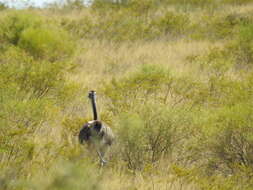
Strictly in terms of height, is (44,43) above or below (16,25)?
below

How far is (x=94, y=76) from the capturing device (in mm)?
13312

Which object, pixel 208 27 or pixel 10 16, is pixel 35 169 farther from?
pixel 208 27

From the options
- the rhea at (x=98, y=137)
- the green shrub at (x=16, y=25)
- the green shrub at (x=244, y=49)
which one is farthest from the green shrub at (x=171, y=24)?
the rhea at (x=98, y=137)

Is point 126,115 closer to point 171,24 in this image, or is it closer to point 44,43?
point 44,43

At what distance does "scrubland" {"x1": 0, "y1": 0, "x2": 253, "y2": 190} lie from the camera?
591 centimetres

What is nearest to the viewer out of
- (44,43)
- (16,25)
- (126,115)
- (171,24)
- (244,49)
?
(126,115)

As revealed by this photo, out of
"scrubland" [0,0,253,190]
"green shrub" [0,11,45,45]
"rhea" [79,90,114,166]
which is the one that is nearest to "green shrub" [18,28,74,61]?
"scrubland" [0,0,253,190]

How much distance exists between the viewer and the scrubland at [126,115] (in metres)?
5.91

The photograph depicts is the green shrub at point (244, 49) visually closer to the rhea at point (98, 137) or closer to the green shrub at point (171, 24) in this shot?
the green shrub at point (171, 24)

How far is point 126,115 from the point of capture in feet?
21.6

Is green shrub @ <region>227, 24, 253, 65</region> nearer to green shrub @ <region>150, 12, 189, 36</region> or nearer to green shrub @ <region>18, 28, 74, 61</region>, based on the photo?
green shrub @ <region>18, 28, 74, 61</region>

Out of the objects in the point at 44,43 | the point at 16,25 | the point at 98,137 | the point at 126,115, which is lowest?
the point at 98,137

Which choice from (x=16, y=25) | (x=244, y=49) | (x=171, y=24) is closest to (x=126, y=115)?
(x=244, y=49)

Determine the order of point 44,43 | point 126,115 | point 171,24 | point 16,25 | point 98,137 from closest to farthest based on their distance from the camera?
point 98,137
point 126,115
point 44,43
point 16,25
point 171,24
